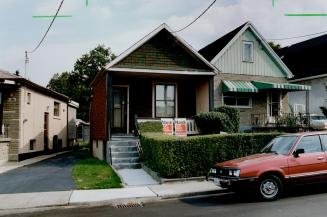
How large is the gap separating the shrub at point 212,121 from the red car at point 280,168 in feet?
22.7

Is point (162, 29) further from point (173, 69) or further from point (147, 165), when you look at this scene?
point (147, 165)

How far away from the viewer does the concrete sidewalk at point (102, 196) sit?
9297 mm

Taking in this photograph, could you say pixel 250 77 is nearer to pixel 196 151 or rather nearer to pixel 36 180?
pixel 196 151

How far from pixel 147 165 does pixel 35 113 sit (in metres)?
11.2

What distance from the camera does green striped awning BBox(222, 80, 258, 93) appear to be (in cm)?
2095

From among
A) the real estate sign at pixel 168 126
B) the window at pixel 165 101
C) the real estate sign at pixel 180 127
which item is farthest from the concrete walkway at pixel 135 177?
the window at pixel 165 101

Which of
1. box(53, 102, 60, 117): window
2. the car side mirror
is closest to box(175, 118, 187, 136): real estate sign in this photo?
the car side mirror

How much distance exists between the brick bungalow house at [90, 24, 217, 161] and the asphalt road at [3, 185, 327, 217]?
7672 mm

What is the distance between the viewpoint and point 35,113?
72.6 feet

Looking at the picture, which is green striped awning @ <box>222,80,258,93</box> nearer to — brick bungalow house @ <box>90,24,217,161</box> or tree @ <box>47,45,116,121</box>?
brick bungalow house @ <box>90,24,217,161</box>

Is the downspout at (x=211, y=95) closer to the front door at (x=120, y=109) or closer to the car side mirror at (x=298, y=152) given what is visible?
the front door at (x=120, y=109)

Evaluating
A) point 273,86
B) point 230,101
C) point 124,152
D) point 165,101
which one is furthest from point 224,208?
point 230,101

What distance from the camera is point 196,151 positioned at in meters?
12.2

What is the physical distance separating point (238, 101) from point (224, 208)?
48.7 feet
